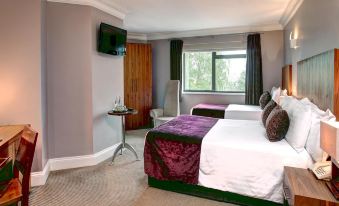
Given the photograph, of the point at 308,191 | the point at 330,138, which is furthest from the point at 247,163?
the point at 330,138

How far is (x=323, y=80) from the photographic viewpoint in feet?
7.17

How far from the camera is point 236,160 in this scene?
2322mm

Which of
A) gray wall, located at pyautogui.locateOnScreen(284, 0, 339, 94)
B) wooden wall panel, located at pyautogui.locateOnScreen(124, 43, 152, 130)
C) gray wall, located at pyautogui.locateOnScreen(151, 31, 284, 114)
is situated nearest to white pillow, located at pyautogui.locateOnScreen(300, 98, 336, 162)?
gray wall, located at pyautogui.locateOnScreen(284, 0, 339, 94)

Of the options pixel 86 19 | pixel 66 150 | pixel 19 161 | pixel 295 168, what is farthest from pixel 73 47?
pixel 295 168

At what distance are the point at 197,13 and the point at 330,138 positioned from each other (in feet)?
11.1

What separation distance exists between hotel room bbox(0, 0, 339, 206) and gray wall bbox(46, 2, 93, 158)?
1 centimetres

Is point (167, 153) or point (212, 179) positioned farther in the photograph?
point (167, 153)

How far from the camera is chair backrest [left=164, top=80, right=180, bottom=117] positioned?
5.69 m

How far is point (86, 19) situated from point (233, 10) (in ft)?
7.97

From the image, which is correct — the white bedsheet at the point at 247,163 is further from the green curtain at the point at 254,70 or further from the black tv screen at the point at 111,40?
the green curtain at the point at 254,70

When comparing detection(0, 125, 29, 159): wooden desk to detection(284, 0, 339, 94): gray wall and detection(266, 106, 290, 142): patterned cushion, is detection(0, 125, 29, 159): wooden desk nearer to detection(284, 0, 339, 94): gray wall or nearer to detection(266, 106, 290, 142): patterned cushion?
detection(266, 106, 290, 142): patterned cushion

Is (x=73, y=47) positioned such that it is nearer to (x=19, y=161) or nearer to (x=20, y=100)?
(x=20, y=100)

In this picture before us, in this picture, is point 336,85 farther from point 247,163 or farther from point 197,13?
point 197,13

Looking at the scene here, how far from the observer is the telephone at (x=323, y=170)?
66.2 inches
